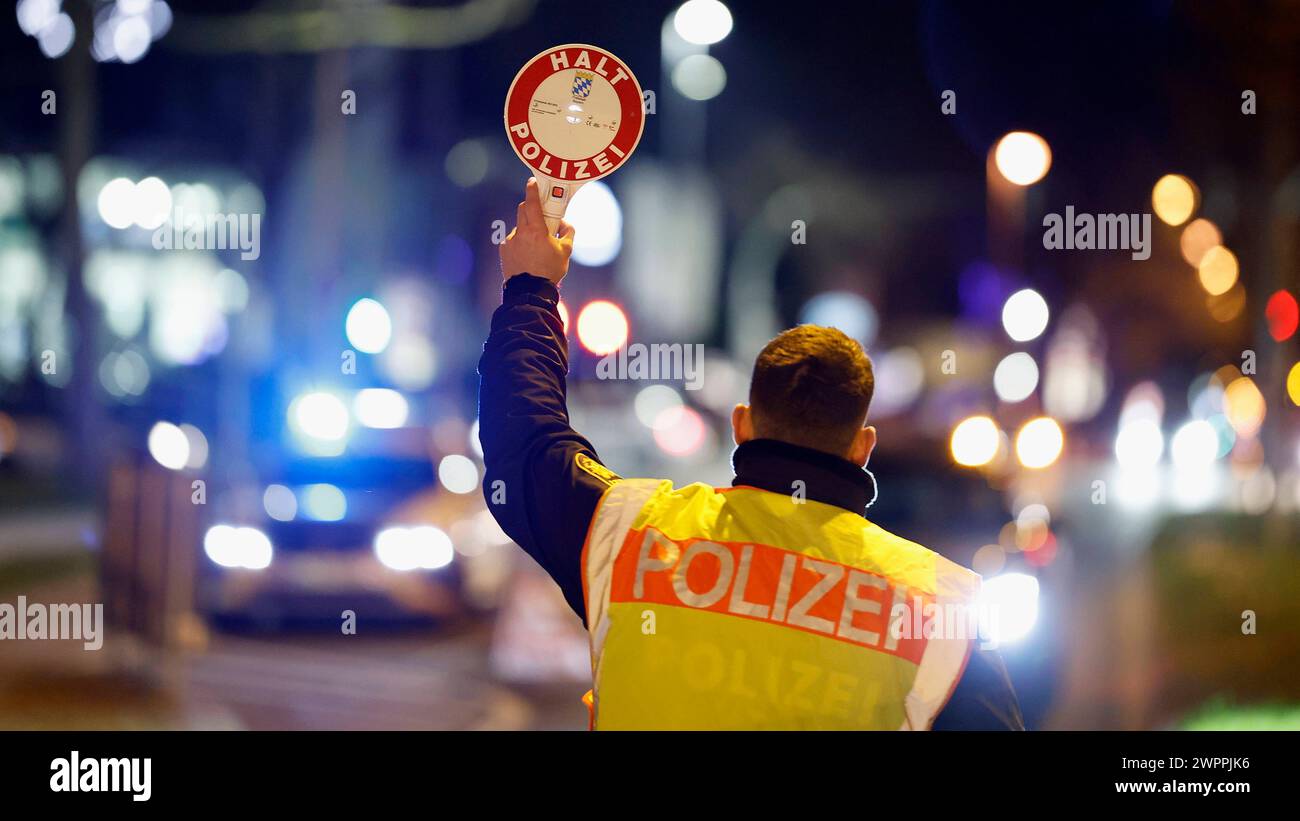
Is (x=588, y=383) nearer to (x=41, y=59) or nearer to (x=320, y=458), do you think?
(x=41, y=59)

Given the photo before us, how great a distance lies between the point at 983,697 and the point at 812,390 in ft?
2.65

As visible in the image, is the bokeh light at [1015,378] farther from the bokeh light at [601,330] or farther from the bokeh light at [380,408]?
the bokeh light at [601,330]

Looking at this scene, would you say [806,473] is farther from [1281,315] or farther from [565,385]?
[1281,315]

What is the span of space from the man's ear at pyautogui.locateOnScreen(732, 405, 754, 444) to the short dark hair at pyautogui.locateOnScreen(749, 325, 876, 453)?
6 centimetres

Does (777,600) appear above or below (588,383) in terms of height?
below

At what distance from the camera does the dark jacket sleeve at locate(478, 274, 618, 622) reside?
3.30m

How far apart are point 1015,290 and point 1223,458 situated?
38287 mm

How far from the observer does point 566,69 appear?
3.68 m

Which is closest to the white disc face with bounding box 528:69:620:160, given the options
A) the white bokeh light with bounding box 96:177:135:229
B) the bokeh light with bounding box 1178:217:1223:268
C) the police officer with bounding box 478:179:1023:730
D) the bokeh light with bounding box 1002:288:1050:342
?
the police officer with bounding box 478:179:1023:730

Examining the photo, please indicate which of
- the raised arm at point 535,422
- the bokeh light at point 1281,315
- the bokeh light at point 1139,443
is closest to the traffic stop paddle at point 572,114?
the raised arm at point 535,422

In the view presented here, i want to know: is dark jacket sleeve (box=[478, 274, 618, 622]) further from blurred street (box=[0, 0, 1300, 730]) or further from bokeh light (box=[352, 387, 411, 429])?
bokeh light (box=[352, 387, 411, 429])

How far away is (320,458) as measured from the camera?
1090 cm

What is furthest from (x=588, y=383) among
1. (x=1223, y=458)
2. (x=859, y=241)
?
(x=859, y=241)

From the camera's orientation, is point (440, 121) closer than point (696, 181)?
Yes
